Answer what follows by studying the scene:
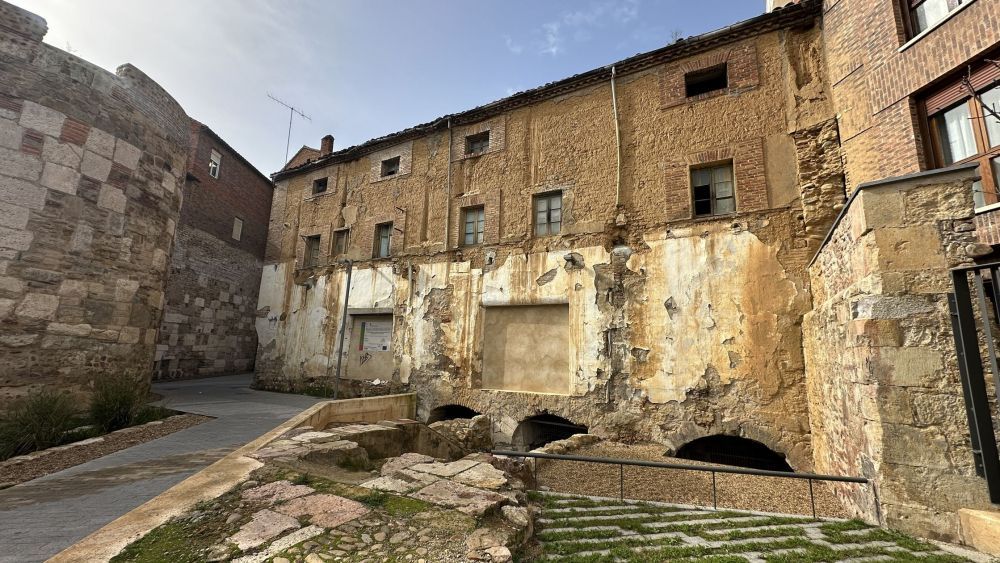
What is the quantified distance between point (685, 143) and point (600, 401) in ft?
18.7

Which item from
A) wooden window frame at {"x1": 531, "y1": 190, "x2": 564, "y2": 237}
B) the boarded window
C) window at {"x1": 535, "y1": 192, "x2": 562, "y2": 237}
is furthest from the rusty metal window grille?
window at {"x1": 535, "y1": 192, "x2": 562, "y2": 237}

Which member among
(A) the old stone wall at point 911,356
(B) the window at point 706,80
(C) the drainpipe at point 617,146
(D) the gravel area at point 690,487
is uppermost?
(B) the window at point 706,80

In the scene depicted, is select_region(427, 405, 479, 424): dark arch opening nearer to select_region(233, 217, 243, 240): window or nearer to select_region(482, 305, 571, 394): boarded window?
select_region(482, 305, 571, 394): boarded window

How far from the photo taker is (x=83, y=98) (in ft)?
25.2

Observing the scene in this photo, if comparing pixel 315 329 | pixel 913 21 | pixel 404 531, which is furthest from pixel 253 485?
pixel 913 21

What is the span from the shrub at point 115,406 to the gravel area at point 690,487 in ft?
23.2

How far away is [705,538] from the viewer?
140 inches

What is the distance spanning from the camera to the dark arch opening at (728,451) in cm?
766

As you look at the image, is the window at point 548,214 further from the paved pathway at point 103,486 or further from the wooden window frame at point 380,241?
the paved pathway at point 103,486

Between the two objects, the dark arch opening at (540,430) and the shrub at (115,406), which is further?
the dark arch opening at (540,430)

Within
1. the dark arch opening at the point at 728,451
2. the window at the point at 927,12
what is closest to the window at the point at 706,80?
the window at the point at 927,12

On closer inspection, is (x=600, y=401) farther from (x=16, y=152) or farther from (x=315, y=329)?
(x=16, y=152)

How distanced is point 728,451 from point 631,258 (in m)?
4.17

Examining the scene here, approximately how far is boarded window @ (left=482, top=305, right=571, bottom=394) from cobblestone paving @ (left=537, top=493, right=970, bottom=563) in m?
4.62
